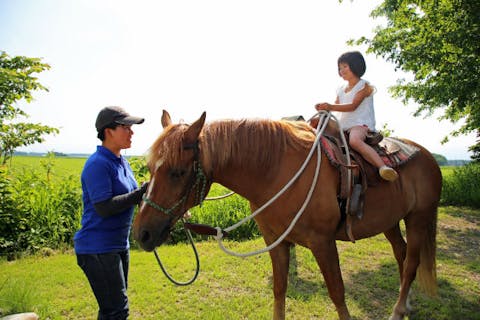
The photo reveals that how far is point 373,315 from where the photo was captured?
3.43 metres

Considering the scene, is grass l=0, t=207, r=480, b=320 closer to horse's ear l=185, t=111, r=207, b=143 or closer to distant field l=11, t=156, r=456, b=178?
horse's ear l=185, t=111, r=207, b=143

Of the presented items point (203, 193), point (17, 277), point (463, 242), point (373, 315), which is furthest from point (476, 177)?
point (17, 277)

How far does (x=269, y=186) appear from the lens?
2.14 metres

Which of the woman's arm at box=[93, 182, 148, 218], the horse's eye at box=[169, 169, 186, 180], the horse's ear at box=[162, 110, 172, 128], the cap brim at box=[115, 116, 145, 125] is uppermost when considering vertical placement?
the horse's ear at box=[162, 110, 172, 128]

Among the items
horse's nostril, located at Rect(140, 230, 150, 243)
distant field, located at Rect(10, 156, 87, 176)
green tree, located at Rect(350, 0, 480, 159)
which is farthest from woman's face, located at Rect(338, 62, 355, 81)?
distant field, located at Rect(10, 156, 87, 176)

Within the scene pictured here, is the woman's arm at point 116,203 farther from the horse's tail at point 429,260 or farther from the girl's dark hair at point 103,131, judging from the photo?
the horse's tail at point 429,260

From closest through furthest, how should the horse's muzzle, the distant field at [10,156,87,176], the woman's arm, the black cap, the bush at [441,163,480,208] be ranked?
the horse's muzzle
the woman's arm
the black cap
the distant field at [10,156,87,176]
the bush at [441,163,480,208]

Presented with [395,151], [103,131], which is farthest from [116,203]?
[395,151]

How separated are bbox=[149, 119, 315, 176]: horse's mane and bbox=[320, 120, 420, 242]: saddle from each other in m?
0.29

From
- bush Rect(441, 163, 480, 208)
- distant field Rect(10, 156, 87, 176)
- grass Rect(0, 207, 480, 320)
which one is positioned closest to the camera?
grass Rect(0, 207, 480, 320)

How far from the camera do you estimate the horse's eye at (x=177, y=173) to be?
1.77 meters

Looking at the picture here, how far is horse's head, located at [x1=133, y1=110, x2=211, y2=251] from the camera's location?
5.74 ft

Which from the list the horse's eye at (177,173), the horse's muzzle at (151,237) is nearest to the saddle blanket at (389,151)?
the horse's eye at (177,173)

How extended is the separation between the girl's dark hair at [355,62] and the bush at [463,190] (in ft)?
33.4
